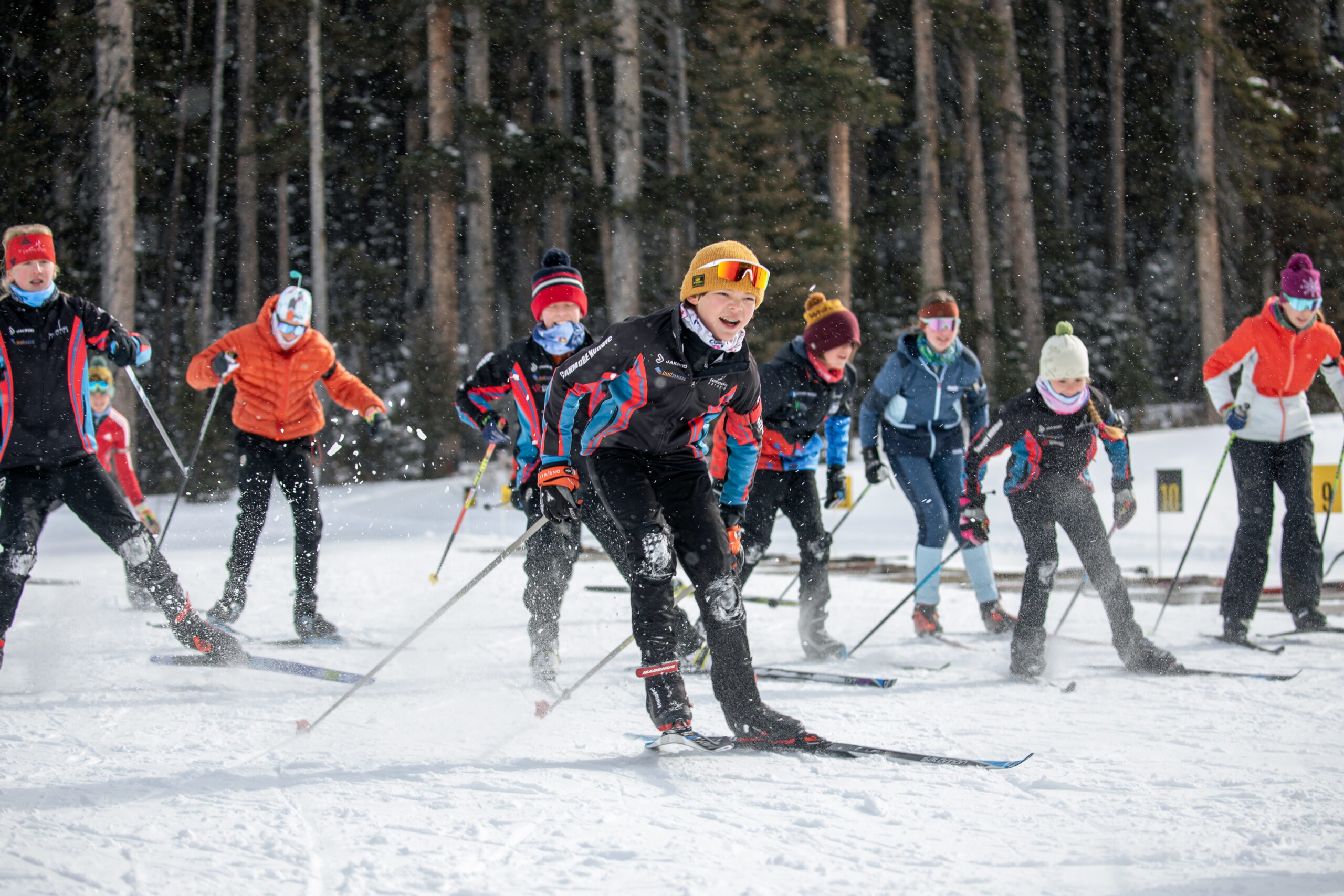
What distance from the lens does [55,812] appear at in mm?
2928

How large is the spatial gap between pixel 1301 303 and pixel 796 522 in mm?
3084

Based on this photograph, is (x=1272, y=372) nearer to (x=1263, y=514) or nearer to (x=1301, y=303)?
(x=1301, y=303)

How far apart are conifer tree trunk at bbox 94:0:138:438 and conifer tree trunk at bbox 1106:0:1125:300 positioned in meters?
22.0

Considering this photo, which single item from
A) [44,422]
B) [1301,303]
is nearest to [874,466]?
[1301,303]

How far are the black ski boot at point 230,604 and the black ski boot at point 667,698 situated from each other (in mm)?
3330

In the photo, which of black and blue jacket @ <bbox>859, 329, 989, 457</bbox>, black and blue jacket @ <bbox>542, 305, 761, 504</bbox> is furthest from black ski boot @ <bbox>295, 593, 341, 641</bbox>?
black and blue jacket @ <bbox>859, 329, 989, 457</bbox>

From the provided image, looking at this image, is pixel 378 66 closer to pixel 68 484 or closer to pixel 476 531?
pixel 476 531

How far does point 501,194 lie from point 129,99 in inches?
411

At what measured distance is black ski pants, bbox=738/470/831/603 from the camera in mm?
5691

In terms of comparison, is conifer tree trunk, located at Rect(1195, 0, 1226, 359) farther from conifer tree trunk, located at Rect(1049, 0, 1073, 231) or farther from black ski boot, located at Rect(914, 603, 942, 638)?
black ski boot, located at Rect(914, 603, 942, 638)

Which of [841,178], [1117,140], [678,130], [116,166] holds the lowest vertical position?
[116,166]

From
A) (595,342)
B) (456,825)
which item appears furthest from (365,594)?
(456,825)

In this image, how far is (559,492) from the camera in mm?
3814

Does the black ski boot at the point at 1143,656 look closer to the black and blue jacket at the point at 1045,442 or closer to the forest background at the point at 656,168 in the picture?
the black and blue jacket at the point at 1045,442
